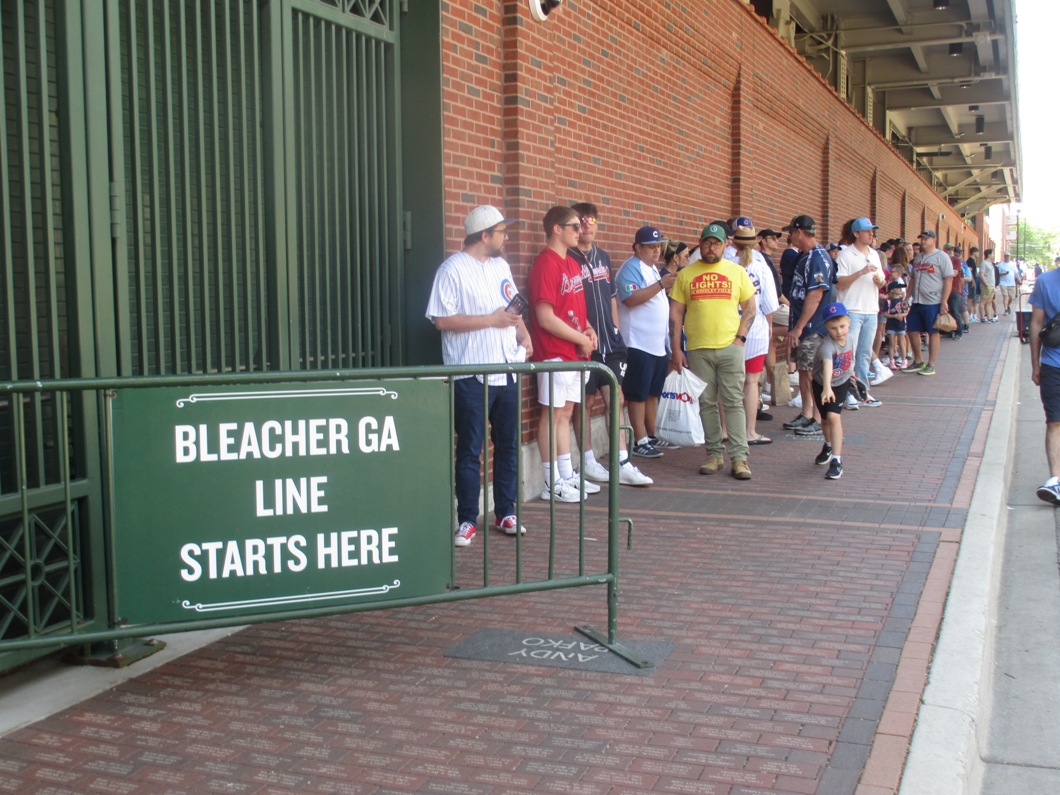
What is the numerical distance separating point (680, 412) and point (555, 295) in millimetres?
2315

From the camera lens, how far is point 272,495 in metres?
4.18

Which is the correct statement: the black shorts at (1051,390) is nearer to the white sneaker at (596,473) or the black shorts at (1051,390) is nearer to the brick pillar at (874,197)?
the white sneaker at (596,473)

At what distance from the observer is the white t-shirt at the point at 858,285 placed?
41.5 ft

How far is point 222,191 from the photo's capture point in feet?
18.5

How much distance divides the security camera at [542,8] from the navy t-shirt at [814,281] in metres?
3.68

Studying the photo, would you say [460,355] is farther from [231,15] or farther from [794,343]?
[794,343]

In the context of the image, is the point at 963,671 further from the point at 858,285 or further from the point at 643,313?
the point at 858,285

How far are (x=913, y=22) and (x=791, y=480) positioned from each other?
16.2 meters

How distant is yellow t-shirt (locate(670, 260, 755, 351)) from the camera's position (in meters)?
8.87

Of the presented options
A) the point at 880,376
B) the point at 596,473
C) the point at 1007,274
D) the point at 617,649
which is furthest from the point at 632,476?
the point at 1007,274

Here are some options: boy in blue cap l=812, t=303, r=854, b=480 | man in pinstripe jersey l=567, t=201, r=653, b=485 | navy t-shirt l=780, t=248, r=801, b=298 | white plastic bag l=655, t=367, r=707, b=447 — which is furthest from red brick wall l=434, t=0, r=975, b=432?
boy in blue cap l=812, t=303, r=854, b=480

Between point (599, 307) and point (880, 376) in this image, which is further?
point (880, 376)

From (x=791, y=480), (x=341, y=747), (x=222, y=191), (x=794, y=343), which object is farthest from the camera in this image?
(x=794, y=343)

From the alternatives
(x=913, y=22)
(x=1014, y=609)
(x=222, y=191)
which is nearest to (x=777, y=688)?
(x=1014, y=609)
